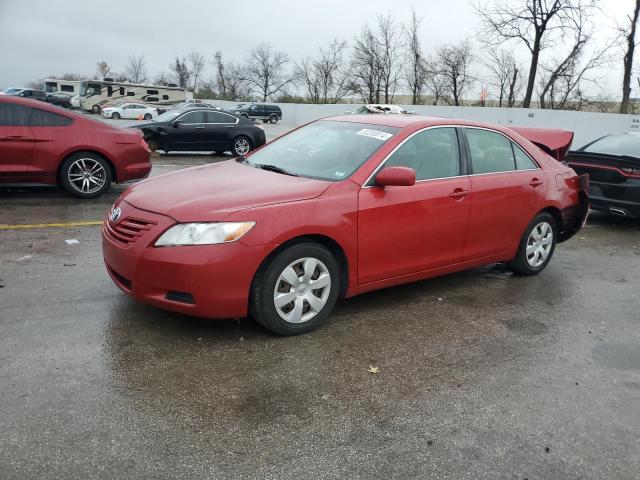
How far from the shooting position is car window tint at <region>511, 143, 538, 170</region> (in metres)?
5.52

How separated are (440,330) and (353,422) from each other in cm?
153

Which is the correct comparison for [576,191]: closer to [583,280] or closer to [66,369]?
[583,280]

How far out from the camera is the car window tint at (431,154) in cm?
457

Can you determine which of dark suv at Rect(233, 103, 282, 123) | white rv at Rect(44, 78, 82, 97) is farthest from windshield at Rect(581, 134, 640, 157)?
white rv at Rect(44, 78, 82, 97)

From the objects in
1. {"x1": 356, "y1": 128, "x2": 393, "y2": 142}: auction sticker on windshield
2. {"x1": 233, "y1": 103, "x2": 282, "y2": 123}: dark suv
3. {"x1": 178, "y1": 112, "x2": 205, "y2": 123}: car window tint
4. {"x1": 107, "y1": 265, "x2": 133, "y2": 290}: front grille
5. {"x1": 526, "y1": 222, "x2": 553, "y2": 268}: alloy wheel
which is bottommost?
{"x1": 233, "y1": 103, "x2": 282, "y2": 123}: dark suv

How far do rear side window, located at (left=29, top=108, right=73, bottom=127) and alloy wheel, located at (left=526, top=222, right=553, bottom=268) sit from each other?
6627mm

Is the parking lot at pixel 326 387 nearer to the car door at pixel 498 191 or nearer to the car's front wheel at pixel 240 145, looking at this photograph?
the car door at pixel 498 191

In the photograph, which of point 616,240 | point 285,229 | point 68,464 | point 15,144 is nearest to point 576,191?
point 616,240

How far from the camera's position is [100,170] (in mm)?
8820

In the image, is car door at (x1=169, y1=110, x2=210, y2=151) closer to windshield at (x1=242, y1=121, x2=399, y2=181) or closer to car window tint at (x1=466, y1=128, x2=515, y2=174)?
windshield at (x1=242, y1=121, x2=399, y2=181)

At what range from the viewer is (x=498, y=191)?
203 inches

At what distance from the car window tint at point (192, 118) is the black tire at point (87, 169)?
8090 millimetres

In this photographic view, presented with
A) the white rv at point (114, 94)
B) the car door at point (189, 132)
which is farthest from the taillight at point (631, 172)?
the white rv at point (114, 94)

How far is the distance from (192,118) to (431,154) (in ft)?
43.0
